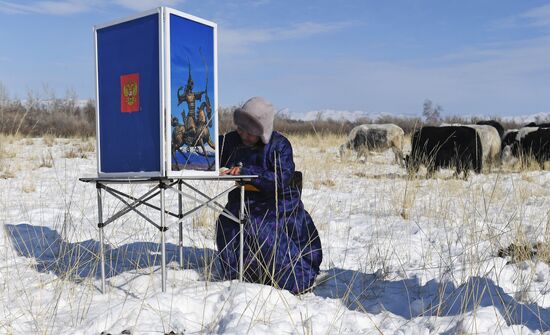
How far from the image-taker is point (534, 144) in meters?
9.48

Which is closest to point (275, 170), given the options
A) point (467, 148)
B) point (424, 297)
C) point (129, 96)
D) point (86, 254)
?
point (129, 96)

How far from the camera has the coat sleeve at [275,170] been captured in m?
2.99

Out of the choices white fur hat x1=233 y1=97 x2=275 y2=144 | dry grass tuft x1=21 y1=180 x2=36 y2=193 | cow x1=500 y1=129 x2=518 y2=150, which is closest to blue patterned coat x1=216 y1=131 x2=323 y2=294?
white fur hat x1=233 y1=97 x2=275 y2=144

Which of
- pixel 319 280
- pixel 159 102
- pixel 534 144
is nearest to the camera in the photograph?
pixel 159 102

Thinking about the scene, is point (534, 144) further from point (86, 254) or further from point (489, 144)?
point (86, 254)

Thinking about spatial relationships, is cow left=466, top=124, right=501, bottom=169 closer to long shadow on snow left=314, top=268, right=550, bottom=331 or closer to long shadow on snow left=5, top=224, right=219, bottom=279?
long shadow on snow left=314, top=268, right=550, bottom=331

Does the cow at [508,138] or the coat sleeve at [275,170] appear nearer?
the coat sleeve at [275,170]

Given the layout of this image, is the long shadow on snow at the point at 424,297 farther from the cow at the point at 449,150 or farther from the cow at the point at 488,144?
the cow at the point at 488,144

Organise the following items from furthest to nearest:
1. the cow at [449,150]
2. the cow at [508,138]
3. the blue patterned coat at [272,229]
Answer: the cow at [508,138], the cow at [449,150], the blue patterned coat at [272,229]

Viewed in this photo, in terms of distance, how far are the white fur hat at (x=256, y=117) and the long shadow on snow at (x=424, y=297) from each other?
92 centimetres

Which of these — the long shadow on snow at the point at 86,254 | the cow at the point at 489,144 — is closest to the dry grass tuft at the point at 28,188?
the long shadow on snow at the point at 86,254

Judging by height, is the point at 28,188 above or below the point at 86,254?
above

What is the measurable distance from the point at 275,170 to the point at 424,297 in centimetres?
108

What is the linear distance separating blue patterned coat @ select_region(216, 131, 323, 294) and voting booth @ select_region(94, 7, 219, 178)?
0.38 meters
